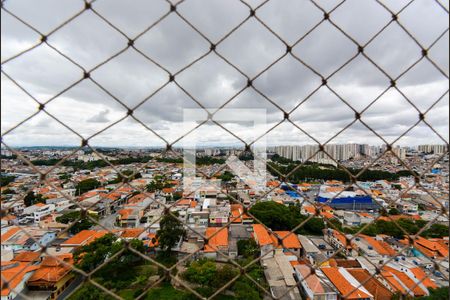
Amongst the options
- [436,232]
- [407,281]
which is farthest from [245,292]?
[436,232]

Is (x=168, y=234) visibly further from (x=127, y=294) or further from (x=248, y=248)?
(x=248, y=248)

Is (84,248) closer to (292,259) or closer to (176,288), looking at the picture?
(176,288)

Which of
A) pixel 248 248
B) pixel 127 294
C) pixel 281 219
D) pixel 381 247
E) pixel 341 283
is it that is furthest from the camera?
pixel 281 219

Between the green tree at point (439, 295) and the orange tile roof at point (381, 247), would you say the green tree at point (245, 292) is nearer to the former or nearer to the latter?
the green tree at point (439, 295)

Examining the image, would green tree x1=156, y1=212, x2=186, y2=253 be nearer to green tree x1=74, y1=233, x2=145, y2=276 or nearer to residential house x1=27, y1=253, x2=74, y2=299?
green tree x1=74, y1=233, x2=145, y2=276

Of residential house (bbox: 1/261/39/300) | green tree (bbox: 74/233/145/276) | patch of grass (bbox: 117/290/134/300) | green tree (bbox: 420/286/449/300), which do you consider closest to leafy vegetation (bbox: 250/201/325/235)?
green tree (bbox: 74/233/145/276)

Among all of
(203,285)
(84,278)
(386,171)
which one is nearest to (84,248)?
(203,285)

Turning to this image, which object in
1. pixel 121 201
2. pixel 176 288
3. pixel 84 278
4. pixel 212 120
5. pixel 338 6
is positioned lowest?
pixel 176 288

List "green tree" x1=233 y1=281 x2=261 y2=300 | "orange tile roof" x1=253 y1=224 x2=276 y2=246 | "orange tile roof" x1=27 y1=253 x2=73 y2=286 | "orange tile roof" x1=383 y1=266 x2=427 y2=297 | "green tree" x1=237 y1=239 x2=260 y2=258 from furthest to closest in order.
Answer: "orange tile roof" x1=253 y1=224 x2=276 y2=246, "green tree" x1=237 y1=239 x2=260 y2=258, "orange tile roof" x1=383 y1=266 x2=427 y2=297, "green tree" x1=233 y1=281 x2=261 y2=300, "orange tile roof" x1=27 y1=253 x2=73 y2=286
